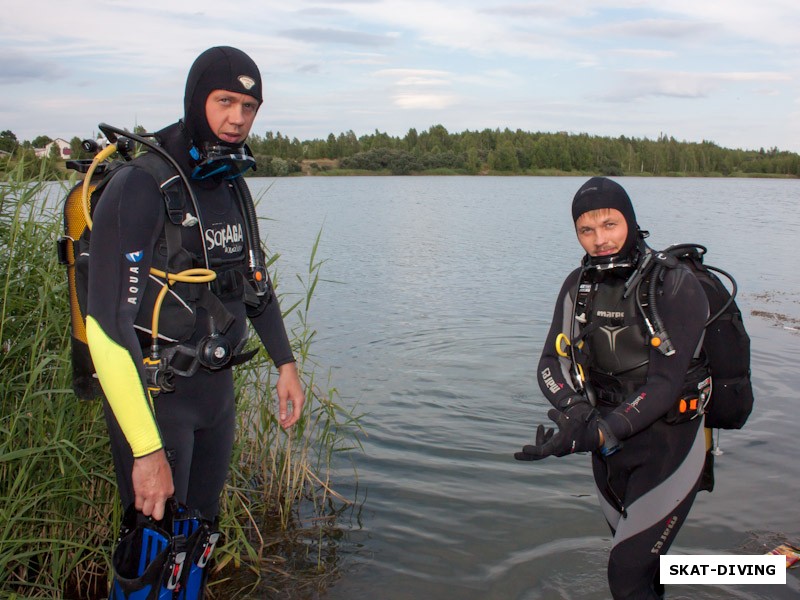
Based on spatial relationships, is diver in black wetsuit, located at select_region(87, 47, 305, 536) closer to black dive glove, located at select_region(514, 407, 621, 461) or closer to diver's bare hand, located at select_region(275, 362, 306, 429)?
diver's bare hand, located at select_region(275, 362, 306, 429)

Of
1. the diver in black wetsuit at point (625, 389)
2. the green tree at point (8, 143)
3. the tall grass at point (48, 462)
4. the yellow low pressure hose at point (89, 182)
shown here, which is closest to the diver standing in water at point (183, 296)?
the yellow low pressure hose at point (89, 182)

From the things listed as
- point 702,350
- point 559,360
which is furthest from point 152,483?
point 702,350

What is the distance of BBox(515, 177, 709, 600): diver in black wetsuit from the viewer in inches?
106

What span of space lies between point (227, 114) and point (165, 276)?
63 cm

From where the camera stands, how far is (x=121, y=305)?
2.16m

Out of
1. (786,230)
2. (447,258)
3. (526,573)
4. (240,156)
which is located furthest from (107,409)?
(786,230)

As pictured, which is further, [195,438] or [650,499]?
[650,499]

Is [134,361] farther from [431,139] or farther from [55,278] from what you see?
[431,139]

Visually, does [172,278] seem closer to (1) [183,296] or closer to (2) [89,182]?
(1) [183,296]

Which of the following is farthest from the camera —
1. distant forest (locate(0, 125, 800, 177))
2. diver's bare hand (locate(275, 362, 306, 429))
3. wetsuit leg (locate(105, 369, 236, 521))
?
distant forest (locate(0, 125, 800, 177))

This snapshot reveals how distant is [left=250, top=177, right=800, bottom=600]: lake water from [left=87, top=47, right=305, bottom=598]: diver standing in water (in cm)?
179

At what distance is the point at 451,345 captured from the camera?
9.49 metres

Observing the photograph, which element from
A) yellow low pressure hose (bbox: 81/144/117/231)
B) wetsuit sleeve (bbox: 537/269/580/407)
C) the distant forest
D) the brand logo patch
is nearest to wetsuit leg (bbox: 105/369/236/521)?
yellow low pressure hose (bbox: 81/144/117/231)

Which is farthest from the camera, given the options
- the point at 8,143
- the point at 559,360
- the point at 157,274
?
the point at 8,143
